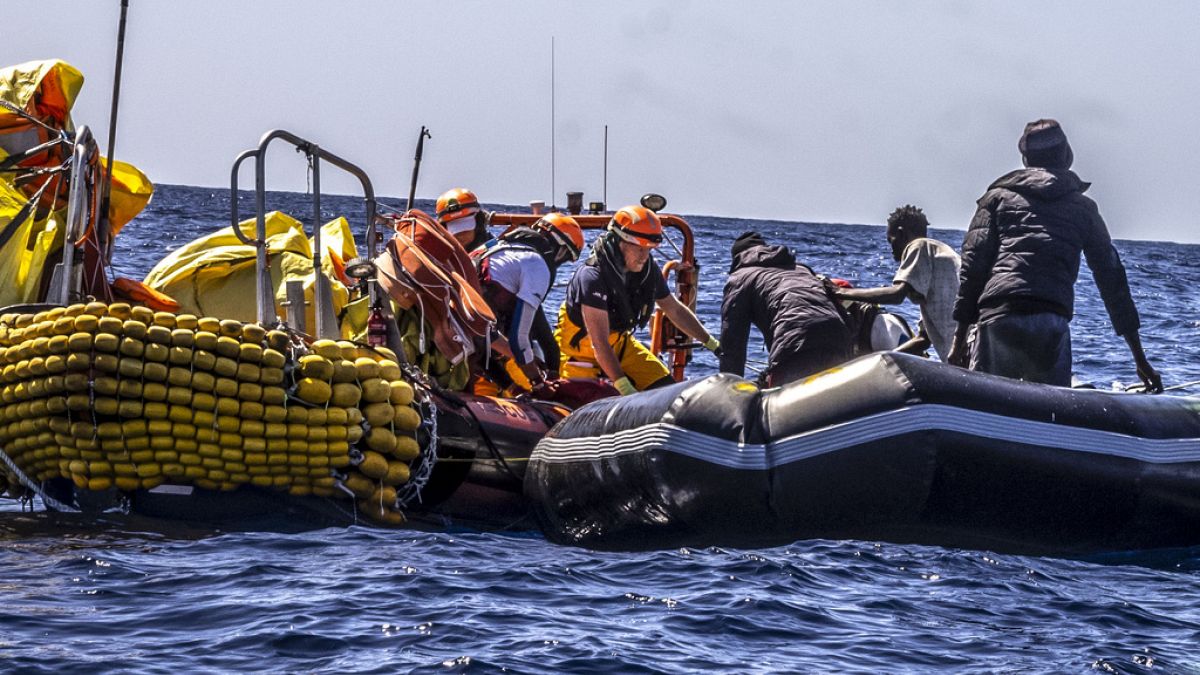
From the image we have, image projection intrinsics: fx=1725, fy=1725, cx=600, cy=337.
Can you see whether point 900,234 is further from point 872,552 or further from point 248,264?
point 248,264

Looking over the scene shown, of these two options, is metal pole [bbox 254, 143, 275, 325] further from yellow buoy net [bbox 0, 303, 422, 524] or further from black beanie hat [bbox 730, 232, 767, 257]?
black beanie hat [bbox 730, 232, 767, 257]

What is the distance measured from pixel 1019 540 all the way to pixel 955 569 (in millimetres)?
518

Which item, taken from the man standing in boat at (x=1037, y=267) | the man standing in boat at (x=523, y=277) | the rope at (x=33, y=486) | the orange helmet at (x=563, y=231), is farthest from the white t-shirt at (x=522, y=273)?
the rope at (x=33, y=486)

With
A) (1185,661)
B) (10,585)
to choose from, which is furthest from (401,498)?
(1185,661)

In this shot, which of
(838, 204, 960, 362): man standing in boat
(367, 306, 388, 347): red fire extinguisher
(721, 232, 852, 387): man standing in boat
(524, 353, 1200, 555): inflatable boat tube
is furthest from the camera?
(838, 204, 960, 362): man standing in boat

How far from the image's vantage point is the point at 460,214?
9898 mm

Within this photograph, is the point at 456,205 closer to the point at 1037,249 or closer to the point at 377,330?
the point at 377,330

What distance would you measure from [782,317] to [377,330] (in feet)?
6.76

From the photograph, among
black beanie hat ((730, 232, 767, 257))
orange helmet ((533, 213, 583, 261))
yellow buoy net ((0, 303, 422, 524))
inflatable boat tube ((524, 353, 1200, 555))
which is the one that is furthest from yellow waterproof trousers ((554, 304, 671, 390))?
inflatable boat tube ((524, 353, 1200, 555))

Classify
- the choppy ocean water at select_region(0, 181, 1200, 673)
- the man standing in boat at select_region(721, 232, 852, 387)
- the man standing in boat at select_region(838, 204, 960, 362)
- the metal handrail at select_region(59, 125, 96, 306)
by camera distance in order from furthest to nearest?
the man standing in boat at select_region(838, 204, 960, 362)
the man standing in boat at select_region(721, 232, 852, 387)
the metal handrail at select_region(59, 125, 96, 306)
the choppy ocean water at select_region(0, 181, 1200, 673)

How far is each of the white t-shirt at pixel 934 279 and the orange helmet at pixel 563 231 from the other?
1.78m

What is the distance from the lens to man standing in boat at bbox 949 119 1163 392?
803cm

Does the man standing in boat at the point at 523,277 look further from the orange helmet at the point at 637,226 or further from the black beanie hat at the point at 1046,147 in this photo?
the black beanie hat at the point at 1046,147

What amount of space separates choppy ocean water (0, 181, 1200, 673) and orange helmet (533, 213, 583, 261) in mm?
1961
